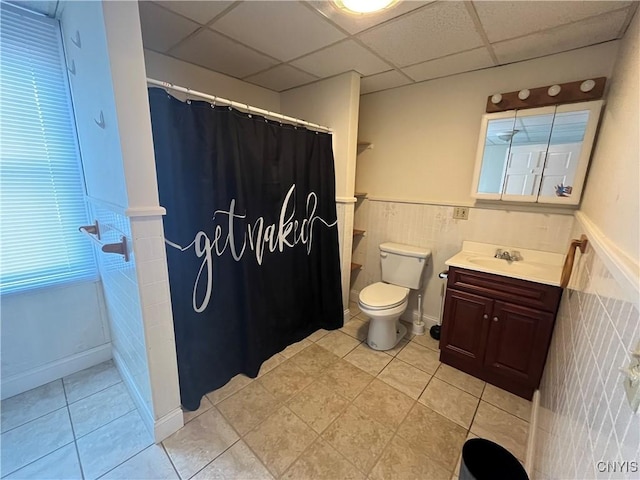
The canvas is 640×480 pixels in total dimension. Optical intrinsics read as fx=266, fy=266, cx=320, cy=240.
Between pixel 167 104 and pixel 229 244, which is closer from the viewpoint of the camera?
pixel 167 104

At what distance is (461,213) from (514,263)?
53 cm

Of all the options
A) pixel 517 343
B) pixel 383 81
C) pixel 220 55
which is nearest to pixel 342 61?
pixel 383 81

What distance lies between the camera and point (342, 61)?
1.91 meters

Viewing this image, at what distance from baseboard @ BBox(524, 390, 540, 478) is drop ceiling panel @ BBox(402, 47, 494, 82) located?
219cm

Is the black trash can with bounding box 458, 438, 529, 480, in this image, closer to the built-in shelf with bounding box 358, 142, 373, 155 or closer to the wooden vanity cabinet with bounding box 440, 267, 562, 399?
the wooden vanity cabinet with bounding box 440, 267, 562, 399

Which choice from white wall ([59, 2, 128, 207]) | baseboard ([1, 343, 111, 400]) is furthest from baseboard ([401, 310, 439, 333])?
baseboard ([1, 343, 111, 400])

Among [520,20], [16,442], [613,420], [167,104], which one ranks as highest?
[520,20]

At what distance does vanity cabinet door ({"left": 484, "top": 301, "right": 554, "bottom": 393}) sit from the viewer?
5.33ft

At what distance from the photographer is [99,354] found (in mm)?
1968

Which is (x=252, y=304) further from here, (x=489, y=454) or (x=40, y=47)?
(x=40, y=47)

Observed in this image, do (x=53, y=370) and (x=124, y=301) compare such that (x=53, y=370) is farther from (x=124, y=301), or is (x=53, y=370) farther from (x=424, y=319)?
(x=424, y=319)

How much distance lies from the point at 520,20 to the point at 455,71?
670mm

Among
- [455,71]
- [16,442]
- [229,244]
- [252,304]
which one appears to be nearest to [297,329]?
[252,304]

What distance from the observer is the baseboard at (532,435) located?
1.29 m
